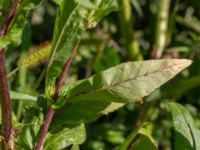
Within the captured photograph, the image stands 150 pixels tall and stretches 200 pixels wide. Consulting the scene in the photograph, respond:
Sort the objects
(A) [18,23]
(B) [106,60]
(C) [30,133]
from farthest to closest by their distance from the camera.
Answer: (B) [106,60] → (C) [30,133] → (A) [18,23]

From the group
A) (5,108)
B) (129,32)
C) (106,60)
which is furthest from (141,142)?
(129,32)

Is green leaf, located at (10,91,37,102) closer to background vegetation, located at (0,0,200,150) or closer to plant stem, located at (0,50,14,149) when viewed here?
plant stem, located at (0,50,14,149)

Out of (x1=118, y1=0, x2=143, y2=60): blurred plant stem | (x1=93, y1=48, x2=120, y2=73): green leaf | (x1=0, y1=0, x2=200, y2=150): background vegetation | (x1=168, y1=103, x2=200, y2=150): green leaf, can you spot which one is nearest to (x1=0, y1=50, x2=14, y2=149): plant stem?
(x1=168, y1=103, x2=200, y2=150): green leaf

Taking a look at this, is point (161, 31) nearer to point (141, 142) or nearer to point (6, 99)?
point (141, 142)

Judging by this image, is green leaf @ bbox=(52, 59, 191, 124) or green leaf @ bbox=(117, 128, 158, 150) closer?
green leaf @ bbox=(52, 59, 191, 124)

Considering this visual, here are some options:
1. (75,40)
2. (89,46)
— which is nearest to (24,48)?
(89,46)

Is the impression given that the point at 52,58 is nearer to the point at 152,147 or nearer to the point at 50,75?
the point at 50,75
